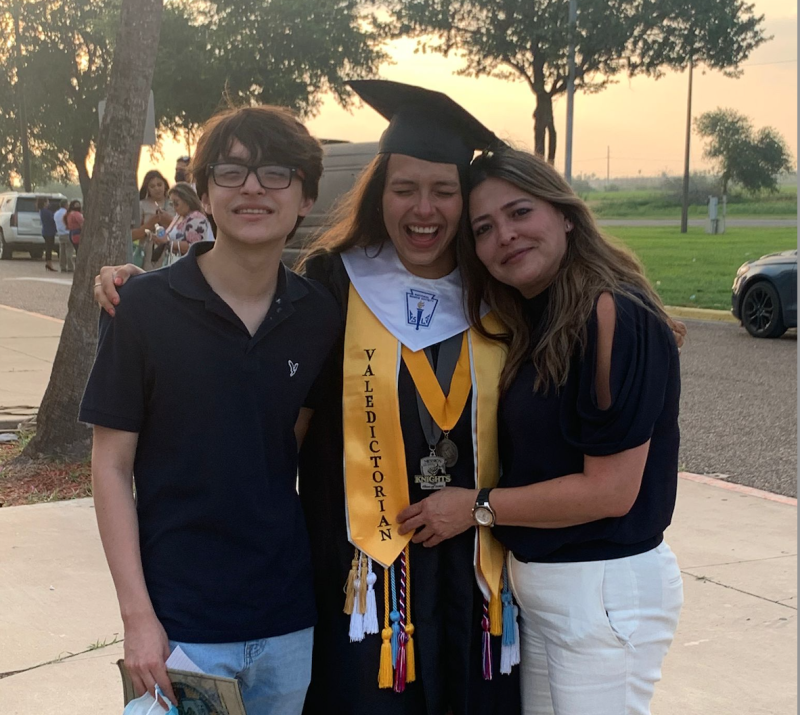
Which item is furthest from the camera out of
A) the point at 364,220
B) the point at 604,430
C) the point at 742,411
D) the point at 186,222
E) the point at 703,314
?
the point at 703,314

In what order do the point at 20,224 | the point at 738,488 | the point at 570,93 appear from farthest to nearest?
the point at 20,224
the point at 570,93
the point at 738,488

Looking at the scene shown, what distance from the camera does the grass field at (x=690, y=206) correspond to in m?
45.5

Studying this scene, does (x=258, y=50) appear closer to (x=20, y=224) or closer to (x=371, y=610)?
(x=20, y=224)

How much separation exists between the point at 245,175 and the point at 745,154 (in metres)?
48.1

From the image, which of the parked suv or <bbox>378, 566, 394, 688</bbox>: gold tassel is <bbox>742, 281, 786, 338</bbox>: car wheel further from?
the parked suv

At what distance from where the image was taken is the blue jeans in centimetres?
197

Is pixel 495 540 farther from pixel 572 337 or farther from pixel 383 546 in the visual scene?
pixel 572 337

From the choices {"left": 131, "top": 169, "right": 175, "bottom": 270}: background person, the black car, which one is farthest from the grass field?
{"left": 131, "top": 169, "right": 175, "bottom": 270}: background person

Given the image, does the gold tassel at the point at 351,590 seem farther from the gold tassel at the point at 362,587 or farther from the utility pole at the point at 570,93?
the utility pole at the point at 570,93

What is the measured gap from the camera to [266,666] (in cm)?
205

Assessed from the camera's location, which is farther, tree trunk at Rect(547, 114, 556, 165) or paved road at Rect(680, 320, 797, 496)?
tree trunk at Rect(547, 114, 556, 165)

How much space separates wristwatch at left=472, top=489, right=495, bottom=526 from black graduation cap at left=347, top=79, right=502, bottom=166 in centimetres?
84

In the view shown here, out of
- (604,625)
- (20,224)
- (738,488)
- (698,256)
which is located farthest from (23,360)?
(20,224)

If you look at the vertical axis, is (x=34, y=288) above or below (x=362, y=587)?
below
